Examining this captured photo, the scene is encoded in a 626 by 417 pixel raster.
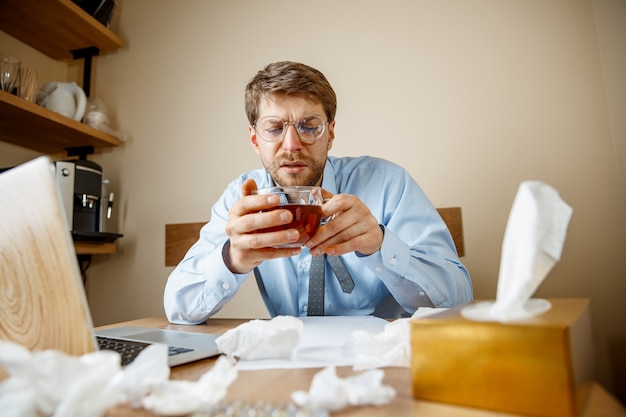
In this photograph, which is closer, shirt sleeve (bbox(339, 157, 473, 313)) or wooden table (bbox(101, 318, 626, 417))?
wooden table (bbox(101, 318, 626, 417))

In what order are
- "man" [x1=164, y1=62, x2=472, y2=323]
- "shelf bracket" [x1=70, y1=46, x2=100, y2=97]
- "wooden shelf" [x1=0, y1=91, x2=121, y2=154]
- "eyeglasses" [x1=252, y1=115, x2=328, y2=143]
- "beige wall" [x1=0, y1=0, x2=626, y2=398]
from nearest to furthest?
"man" [x1=164, y1=62, x2=472, y2=323] → "eyeglasses" [x1=252, y1=115, x2=328, y2=143] → "beige wall" [x1=0, y1=0, x2=626, y2=398] → "wooden shelf" [x1=0, y1=91, x2=121, y2=154] → "shelf bracket" [x1=70, y1=46, x2=100, y2=97]

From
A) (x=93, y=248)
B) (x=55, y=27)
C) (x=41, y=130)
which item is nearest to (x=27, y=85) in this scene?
(x=41, y=130)

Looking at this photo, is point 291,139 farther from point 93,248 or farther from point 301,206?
point 93,248

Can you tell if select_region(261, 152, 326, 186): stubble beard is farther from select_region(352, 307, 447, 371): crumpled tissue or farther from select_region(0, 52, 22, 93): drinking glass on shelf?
select_region(0, 52, 22, 93): drinking glass on shelf

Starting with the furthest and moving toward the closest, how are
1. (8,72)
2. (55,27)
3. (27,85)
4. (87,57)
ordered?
1. (87,57)
2. (55,27)
3. (27,85)
4. (8,72)

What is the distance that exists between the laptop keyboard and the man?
282 millimetres

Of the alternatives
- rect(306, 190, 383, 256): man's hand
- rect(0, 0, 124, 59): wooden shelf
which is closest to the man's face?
rect(306, 190, 383, 256): man's hand

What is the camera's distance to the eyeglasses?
4.99 ft

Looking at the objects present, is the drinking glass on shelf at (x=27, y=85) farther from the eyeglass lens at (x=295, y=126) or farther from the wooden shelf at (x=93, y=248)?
the eyeglass lens at (x=295, y=126)

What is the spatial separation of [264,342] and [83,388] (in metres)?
0.30

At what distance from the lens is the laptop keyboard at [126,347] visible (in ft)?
2.40

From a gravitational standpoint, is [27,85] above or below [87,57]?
below

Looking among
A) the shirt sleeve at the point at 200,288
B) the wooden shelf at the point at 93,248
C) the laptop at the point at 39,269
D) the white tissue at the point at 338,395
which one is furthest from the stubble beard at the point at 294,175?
the wooden shelf at the point at 93,248

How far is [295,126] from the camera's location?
1525mm
